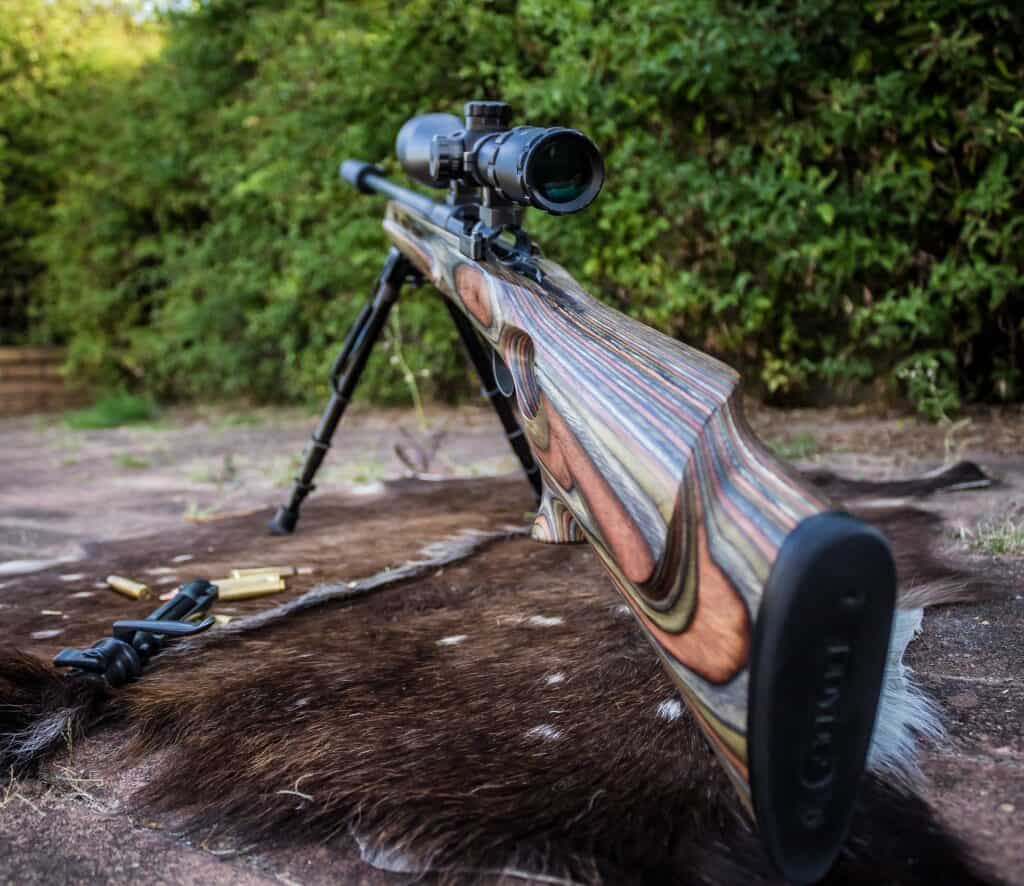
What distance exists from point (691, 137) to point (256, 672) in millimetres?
3609

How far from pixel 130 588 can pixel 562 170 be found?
135 cm

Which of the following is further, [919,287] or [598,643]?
[919,287]

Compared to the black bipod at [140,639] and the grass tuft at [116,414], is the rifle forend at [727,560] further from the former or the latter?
the grass tuft at [116,414]

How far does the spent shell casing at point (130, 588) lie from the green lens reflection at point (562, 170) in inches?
50.8

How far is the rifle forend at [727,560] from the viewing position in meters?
0.91

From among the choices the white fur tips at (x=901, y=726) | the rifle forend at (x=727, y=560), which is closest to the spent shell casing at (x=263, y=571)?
the rifle forend at (x=727, y=560)

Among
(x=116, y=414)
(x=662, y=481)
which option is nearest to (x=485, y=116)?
(x=662, y=481)

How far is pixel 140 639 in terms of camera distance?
5.84 feet

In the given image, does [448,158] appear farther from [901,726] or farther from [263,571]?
[901,726]

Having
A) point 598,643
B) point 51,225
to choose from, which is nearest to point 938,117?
point 598,643

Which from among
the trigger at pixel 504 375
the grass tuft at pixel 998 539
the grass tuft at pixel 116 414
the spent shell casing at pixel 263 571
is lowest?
the grass tuft at pixel 116 414

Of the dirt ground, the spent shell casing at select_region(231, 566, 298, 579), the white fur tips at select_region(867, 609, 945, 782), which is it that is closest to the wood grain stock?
the white fur tips at select_region(867, 609, 945, 782)

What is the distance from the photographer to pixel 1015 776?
1190 mm

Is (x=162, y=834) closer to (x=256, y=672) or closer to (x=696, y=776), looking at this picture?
(x=256, y=672)
